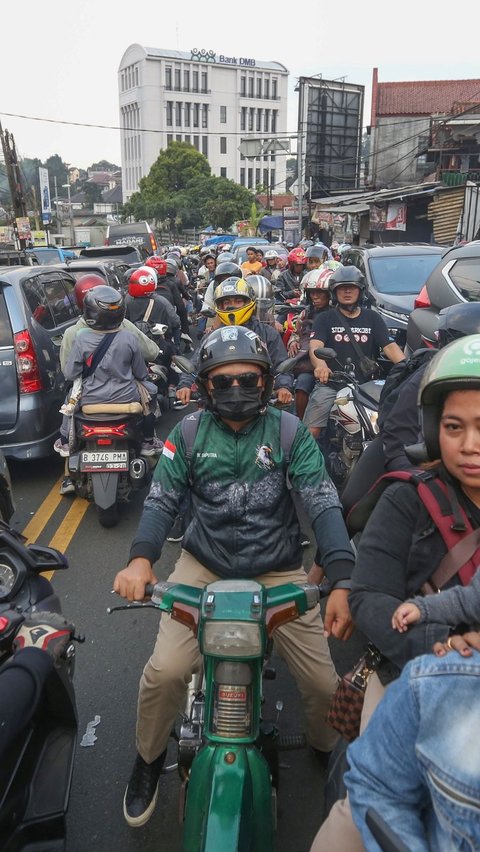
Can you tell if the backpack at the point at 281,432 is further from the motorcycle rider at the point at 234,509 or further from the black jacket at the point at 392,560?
the black jacket at the point at 392,560

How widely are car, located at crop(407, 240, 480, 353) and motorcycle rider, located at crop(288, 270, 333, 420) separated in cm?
99

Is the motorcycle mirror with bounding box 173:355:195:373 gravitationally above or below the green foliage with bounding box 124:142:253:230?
below

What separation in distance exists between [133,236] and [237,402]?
24459 mm

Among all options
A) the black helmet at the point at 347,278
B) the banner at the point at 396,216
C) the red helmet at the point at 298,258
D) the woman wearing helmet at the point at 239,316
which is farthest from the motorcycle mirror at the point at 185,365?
the banner at the point at 396,216

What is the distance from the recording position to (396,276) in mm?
10742

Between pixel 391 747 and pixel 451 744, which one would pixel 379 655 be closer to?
pixel 391 747

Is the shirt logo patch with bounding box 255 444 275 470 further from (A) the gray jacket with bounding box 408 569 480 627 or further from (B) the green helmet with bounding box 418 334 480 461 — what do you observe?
(A) the gray jacket with bounding box 408 569 480 627

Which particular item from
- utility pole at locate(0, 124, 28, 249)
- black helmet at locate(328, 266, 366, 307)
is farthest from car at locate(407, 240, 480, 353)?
utility pole at locate(0, 124, 28, 249)

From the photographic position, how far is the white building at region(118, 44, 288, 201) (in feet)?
330

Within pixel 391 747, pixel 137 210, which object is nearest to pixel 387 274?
pixel 391 747

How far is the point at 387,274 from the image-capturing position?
35.4 feet

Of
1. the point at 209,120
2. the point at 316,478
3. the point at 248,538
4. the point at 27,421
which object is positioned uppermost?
the point at 209,120

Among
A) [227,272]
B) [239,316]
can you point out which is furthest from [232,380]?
[227,272]

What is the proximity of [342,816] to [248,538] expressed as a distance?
122 centimetres
